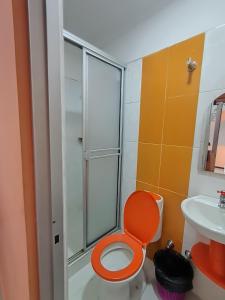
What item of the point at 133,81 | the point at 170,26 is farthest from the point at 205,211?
the point at 170,26

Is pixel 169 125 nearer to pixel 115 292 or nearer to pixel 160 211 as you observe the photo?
pixel 160 211

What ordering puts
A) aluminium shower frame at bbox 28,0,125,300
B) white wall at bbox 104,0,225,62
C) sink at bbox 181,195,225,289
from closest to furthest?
aluminium shower frame at bbox 28,0,125,300
sink at bbox 181,195,225,289
white wall at bbox 104,0,225,62

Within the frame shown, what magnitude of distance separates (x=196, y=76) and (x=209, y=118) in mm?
331

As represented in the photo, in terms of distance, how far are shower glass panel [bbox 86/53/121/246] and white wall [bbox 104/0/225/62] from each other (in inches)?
10.5

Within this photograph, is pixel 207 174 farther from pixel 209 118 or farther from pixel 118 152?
pixel 118 152

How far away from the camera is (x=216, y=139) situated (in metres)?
1.27

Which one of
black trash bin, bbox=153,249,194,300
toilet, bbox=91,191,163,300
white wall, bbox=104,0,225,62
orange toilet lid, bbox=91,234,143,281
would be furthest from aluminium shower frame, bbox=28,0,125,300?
→ white wall, bbox=104,0,225,62

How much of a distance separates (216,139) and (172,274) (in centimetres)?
112

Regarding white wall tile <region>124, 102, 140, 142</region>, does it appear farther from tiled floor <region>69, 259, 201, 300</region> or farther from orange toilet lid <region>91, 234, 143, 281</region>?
tiled floor <region>69, 259, 201, 300</region>

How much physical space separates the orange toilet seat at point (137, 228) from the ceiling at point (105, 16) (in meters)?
1.59

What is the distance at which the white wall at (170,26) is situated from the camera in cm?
121

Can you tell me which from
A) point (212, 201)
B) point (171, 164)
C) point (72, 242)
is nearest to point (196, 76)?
point (171, 164)

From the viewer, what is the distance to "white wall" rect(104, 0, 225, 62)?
121 centimetres

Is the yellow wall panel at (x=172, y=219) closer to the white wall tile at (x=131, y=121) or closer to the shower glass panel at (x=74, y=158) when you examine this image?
the white wall tile at (x=131, y=121)
